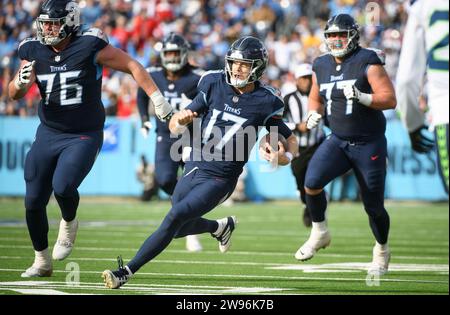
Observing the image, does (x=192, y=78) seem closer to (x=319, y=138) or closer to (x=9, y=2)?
(x=319, y=138)

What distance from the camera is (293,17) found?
20.8m

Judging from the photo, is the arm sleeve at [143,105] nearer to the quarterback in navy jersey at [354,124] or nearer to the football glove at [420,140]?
the quarterback in navy jersey at [354,124]

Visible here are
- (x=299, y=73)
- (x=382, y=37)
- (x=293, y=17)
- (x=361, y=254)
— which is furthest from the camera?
(x=293, y=17)

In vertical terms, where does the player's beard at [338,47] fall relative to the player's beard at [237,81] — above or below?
above

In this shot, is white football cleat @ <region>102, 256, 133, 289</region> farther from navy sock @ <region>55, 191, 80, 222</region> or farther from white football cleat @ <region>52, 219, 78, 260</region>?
white football cleat @ <region>52, 219, 78, 260</region>

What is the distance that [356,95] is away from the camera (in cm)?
746

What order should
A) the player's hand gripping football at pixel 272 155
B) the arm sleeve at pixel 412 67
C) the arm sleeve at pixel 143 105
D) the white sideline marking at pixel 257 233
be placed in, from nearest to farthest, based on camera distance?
the arm sleeve at pixel 412 67 < the player's hand gripping football at pixel 272 155 < the arm sleeve at pixel 143 105 < the white sideline marking at pixel 257 233

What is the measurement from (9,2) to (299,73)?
511 inches

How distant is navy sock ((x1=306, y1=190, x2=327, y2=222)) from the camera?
845 cm

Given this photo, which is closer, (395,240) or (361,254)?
(361,254)

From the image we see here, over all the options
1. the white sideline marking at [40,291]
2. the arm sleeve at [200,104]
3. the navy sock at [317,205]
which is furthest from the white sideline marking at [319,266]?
the white sideline marking at [40,291]

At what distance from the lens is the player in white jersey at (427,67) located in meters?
5.06

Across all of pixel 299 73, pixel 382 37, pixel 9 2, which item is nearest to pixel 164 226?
pixel 299 73

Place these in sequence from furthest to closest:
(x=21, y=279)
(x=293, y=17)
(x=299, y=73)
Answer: (x=293, y=17) < (x=299, y=73) < (x=21, y=279)
